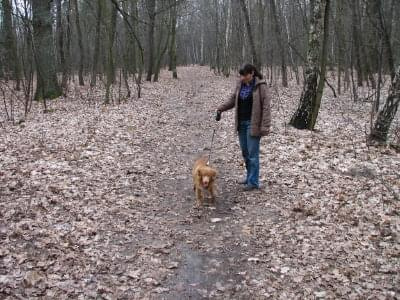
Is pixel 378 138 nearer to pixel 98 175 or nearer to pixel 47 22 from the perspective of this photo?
pixel 98 175

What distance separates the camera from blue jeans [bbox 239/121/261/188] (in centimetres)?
730

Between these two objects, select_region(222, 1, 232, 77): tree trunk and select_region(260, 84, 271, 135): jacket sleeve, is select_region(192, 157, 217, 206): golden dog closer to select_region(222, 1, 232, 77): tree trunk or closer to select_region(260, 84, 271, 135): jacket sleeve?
select_region(260, 84, 271, 135): jacket sleeve

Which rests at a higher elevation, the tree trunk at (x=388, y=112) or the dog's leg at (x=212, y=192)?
the tree trunk at (x=388, y=112)

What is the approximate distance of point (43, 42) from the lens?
55.4 feet

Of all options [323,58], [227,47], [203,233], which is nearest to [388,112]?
[323,58]

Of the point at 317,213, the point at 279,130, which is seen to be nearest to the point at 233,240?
the point at 317,213

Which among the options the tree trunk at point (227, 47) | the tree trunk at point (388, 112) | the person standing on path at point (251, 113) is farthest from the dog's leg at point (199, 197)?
the tree trunk at point (227, 47)

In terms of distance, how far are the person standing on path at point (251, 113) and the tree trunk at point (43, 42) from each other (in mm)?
11227

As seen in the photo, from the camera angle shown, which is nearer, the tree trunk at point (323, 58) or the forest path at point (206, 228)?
the forest path at point (206, 228)

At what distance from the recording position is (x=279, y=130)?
1199 cm

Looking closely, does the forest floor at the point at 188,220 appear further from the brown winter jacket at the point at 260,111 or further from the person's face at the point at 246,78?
the person's face at the point at 246,78

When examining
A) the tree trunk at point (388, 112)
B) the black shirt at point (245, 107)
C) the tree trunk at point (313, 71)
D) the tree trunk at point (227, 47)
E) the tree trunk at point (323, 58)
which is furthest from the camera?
the tree trunk at point (227, 47)

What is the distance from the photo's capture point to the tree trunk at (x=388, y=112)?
9.85 metres

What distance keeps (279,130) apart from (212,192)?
551cm
